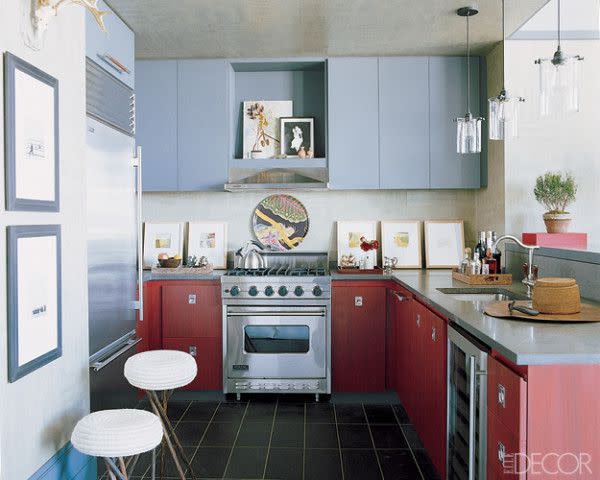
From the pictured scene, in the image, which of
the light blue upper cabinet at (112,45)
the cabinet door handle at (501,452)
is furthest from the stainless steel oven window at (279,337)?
the cabinet door handle at (501,452)

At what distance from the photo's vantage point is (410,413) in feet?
10.8

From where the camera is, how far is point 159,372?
2297mm

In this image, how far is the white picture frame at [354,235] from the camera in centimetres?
447

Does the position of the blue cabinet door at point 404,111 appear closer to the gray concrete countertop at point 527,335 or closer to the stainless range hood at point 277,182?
the stainless range hood at point 277,182

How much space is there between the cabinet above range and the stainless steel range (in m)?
0.83

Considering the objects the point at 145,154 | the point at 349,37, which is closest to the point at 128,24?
the point at 145,154

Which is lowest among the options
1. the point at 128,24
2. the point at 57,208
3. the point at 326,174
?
the point at 57,208

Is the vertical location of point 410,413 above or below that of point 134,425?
below

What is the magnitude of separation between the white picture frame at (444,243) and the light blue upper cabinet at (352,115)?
751 millimetres

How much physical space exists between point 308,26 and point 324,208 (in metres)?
1.50

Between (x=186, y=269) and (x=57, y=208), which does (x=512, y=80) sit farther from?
(x=57, y=208)

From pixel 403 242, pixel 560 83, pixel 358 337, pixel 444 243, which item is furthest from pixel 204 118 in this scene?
pixel 560 83

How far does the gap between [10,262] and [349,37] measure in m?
2.79

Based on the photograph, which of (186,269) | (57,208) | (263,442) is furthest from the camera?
(186,269)
